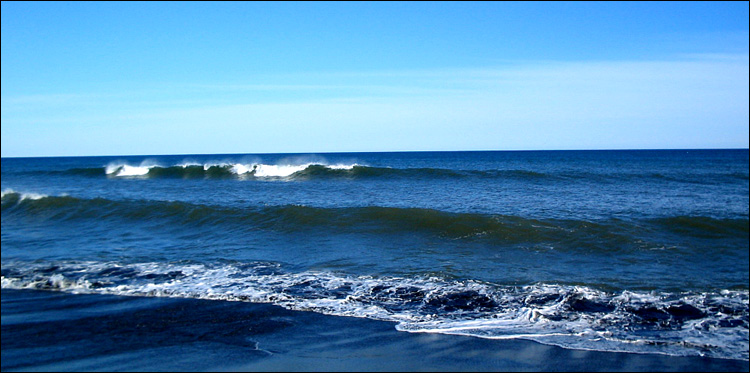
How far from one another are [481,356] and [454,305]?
1780 millimetres

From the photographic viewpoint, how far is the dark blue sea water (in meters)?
6.16

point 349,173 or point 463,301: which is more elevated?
point 349,173

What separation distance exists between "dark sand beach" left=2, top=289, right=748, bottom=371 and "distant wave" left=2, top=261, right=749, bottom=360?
0.33 m

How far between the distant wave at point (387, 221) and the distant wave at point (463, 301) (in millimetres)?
1543

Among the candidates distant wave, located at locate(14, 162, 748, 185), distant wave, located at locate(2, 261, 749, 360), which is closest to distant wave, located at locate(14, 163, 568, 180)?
distant wave, located at locate(14, 162, 748, 185)

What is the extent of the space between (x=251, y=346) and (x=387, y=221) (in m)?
7.70

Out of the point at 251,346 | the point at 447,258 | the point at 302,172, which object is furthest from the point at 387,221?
the point at 302,172

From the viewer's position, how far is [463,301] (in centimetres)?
691

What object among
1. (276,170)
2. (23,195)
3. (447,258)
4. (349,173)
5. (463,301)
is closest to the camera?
(463,301)

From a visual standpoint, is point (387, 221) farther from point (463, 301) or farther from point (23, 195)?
point (23, 195)

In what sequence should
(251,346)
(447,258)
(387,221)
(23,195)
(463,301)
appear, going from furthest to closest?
(23,195) → (387,221) → (447,258) → (463,301) → (251,346)

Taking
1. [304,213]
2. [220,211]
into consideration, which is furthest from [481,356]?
[220,211]

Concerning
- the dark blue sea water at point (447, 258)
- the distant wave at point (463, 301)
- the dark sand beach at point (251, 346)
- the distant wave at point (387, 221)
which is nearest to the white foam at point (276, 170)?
the dark blue sea water at point (447, 258)

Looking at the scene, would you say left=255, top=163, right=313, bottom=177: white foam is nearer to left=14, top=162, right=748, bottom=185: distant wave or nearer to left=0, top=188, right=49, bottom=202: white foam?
left=14, top=162, right=748, bottom=185: distant wave
